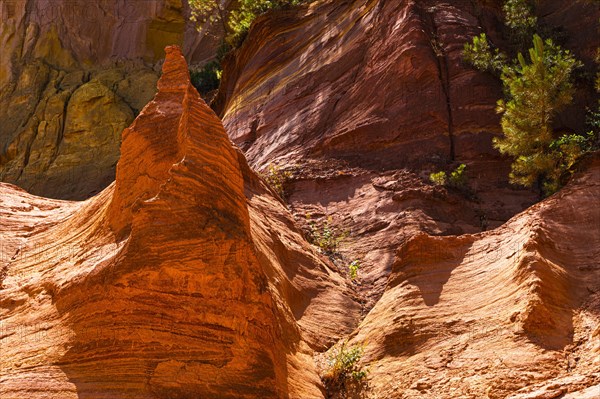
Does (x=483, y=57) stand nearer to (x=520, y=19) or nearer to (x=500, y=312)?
(x=520, y=19)

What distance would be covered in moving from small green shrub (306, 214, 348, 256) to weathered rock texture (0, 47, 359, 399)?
329 cm

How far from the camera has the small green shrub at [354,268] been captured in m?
12.8

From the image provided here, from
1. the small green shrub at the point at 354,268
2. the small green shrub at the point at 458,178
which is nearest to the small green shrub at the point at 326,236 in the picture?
the small green shrub at the point at 354,268

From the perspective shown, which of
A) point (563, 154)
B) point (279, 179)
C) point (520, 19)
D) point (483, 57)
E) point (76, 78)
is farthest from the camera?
point (76, 78)

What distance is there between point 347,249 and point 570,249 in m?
4.20

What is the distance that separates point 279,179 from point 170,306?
782cm

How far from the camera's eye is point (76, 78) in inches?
1323

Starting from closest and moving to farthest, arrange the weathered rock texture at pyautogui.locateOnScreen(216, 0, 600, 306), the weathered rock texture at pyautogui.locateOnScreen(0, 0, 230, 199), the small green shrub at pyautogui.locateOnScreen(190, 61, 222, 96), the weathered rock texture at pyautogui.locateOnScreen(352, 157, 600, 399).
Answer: the weathered rock texture at pyautogui.locateOnScreen(352, 157, 600, 399) < the weathered rock texture at pyautogui.locateOnScreen(216, 0, 600, 306) < the small green shrub at pyautogui.locateOnScreen(190, 61, 222, 96) < the weathered rock texture at pyautogui.locateOnScreen(0, 0, 230, 199)

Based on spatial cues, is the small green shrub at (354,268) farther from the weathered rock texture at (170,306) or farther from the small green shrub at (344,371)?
the small green shrub at (344,371)

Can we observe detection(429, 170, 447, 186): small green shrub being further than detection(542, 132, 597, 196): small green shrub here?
Yes

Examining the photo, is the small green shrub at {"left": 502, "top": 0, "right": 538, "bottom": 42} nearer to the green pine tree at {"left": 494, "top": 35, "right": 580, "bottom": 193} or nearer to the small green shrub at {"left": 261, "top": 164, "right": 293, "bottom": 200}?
the green pine tree at {"left": 494, "top": 35, "right": 580, "bottom": 193}

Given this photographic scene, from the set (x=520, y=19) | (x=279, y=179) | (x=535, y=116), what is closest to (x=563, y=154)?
(x=535, y=116)

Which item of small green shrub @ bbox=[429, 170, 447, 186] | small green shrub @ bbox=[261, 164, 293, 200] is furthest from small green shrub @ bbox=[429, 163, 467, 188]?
small green shrub @ bbox=[261, 164, 293, 200]

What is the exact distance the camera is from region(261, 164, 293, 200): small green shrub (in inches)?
623
